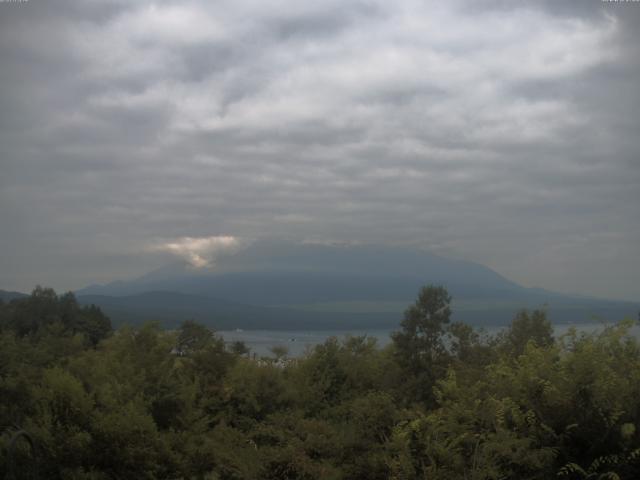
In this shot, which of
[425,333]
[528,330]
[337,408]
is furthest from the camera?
[528,330]

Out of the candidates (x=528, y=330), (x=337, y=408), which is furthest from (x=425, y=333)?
(x=528, y=330)

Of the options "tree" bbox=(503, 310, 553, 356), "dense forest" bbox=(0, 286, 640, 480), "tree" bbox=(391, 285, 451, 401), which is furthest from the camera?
"tree" bbox=(503, 310, 553, 356)

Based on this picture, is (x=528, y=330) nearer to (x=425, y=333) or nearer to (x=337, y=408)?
(x=425, y=333)

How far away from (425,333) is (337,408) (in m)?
2.21

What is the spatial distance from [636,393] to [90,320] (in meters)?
22.2

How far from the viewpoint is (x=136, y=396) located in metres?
8.91

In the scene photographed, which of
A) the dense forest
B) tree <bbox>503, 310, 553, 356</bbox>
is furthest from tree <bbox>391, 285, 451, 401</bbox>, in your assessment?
tree <bbox>503, 310, 553, 356</bbox>

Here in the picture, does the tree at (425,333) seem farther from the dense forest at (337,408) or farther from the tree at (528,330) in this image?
the tree at (528,330)

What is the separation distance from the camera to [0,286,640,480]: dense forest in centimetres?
709

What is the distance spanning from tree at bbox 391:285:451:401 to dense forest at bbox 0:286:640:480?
3 centimetres

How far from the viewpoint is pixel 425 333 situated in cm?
1225

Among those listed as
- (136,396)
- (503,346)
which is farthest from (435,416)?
(503,346)

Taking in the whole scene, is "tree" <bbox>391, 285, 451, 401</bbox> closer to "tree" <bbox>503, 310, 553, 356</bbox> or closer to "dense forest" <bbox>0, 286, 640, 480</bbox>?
"dense forest" <bbox>0, 286, 640, 480</bbox>

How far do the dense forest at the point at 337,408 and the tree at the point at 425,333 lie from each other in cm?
3
